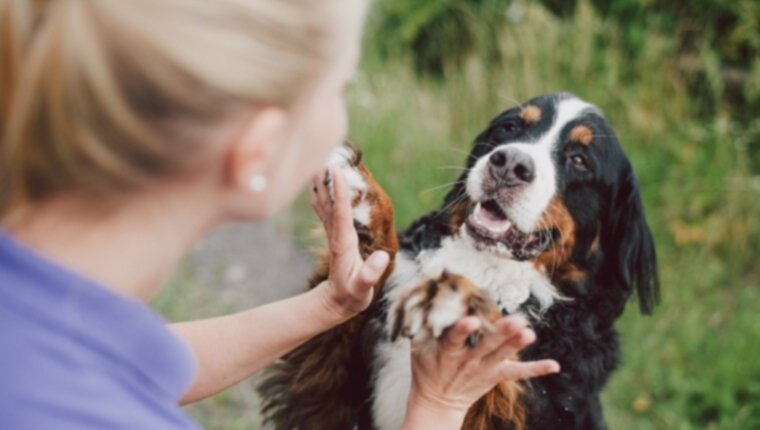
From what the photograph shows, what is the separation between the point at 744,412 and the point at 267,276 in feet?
6.43

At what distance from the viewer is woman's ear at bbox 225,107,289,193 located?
1.12 metres

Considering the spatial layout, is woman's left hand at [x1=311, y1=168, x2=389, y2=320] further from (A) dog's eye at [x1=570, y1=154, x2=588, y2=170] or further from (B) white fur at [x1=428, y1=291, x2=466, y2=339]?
(A) dog's eye at [x1=570, y1=154, x2=588, y2=170]

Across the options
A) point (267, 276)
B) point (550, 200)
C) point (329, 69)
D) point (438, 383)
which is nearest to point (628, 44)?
point (267, 276)

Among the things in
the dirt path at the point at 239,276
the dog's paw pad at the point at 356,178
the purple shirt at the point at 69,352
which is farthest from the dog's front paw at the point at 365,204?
the dirt path at the point at 239,276

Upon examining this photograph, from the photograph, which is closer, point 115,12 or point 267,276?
point 115,12

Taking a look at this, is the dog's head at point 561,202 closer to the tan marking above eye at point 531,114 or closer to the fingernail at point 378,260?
the tan marking above eye at point 531,114

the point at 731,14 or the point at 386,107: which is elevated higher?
the point at 731,14

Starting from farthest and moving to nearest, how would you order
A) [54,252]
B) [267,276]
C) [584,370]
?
[267,276], [584,370], [54,252]

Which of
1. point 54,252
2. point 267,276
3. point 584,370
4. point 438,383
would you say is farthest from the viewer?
point 267,276

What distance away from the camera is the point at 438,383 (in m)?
1.60

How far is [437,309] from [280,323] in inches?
18.2

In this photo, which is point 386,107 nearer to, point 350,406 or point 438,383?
point 350,406

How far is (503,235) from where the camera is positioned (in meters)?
2.49

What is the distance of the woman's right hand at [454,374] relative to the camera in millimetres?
1527
